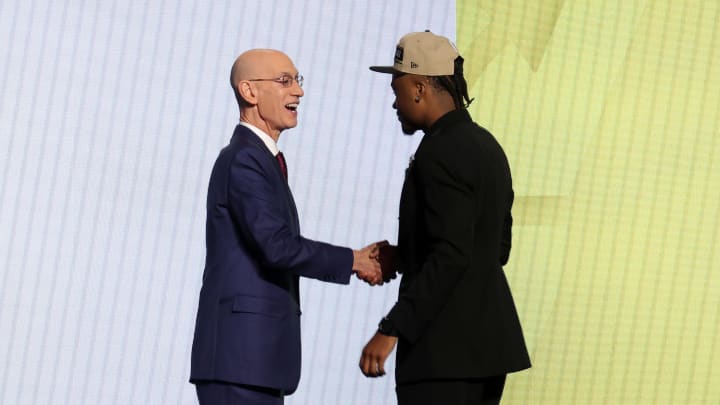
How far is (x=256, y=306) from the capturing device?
2.65 meters

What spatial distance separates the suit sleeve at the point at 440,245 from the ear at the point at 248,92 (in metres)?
0.62

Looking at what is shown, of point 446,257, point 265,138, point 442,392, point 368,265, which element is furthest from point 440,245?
point 265,138

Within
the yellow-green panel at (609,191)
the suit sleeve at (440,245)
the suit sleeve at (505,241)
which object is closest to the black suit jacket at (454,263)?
the suit sleeve at (440,245)

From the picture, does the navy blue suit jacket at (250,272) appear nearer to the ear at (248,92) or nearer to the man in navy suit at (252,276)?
the man in navy suit at (252,276)

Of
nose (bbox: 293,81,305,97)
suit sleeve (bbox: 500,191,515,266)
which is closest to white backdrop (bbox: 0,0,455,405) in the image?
nose (bbox: 293,81,305,97)

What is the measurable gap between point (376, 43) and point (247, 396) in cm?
238

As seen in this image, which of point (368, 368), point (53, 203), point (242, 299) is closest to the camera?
point (368, 368)

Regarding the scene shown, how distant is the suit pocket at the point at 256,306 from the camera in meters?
2.64

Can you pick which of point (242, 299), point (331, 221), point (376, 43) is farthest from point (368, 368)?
point (376, 43)

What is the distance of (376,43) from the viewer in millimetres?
4750

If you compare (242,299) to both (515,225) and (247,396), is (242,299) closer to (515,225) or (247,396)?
(247,396)

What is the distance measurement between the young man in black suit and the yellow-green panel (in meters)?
2.12

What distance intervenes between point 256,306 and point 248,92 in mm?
528

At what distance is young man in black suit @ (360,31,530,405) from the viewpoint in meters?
2.33
